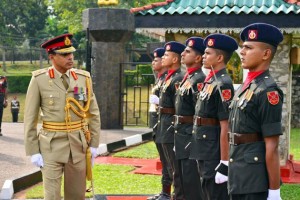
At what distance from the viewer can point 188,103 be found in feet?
24.7

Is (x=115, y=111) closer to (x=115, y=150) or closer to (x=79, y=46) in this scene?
(x=115, y=150)

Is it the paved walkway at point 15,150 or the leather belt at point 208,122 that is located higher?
the leather belt at point 208,122

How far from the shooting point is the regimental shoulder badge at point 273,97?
16.4ft

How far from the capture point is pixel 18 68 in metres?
37.6

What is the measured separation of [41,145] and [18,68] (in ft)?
103

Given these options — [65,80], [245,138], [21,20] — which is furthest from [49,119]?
[21,20]

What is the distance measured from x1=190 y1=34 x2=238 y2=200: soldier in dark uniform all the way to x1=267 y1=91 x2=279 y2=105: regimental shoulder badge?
1.24 metres

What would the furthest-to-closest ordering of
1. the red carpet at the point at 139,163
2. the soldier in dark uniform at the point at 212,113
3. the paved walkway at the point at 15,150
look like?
1. the red carpet at the point at 139,163
2. the paved walkway at the point at 15,150
3. the soldier in dark uniform at the point at 212,113

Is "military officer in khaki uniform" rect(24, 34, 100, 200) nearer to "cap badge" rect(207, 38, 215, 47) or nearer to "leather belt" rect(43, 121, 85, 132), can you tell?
"leather belt" rect(43, 121, 85, 132)

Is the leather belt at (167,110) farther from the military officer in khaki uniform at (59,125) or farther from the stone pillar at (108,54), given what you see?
the stone pillar at (108,54)

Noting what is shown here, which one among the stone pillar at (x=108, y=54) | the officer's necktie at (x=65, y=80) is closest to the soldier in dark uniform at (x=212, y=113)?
the officer's necktie at (x=65, y=80)

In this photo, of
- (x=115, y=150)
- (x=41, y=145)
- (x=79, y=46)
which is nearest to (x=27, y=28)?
(x=79, y=46)

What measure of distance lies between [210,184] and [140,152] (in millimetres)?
8444

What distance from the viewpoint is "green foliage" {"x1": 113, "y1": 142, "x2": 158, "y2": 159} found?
14127 millimetres
